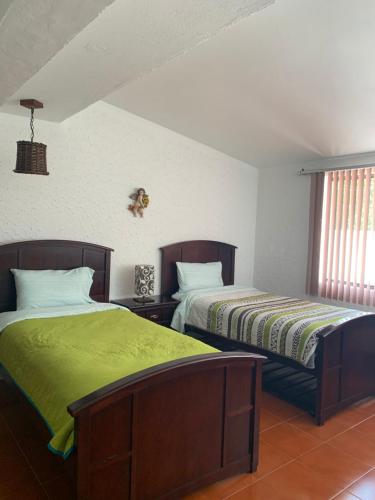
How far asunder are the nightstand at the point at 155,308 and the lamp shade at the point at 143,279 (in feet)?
0.40

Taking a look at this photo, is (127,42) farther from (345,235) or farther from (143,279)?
(345,235)

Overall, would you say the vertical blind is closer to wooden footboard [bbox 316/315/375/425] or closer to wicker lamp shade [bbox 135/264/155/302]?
wooden footboard [bbox 316/315/375/425]

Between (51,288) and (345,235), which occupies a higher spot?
(345,235)

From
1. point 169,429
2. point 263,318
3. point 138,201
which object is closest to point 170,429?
point 169,429

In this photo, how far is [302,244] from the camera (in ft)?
15.2

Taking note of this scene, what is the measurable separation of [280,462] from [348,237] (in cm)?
259

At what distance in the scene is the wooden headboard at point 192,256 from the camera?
4199 millimetres

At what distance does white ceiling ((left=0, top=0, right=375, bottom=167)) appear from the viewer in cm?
177

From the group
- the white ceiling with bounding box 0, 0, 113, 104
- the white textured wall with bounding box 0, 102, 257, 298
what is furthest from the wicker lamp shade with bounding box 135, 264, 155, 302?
the white ceiling with bounding box 0, 0, 113, 104

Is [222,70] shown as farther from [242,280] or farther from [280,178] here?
[242,280]

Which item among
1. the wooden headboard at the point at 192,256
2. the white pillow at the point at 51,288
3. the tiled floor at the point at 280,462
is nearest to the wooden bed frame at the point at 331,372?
the tiled floor at the point at 280,462

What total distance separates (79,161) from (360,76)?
2418 millimetres

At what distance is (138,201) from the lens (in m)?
3.94

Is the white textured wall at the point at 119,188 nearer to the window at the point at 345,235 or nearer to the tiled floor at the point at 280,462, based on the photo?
the window at the point at 345,235
